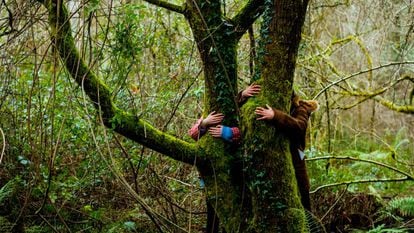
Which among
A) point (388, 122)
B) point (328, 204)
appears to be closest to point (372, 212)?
point (328, 204)

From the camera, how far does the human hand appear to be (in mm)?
4605

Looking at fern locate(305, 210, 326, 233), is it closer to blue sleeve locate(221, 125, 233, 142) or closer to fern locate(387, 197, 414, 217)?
blue sleeve locate(221, 125, 233, 142)

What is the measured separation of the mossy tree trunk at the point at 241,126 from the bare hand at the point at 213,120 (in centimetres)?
7

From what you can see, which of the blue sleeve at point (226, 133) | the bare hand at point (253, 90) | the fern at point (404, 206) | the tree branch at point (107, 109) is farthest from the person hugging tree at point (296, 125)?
the fern at point (404, 206)

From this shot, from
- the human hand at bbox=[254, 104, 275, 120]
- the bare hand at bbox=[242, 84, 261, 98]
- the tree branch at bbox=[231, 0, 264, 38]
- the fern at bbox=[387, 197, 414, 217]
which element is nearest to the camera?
the human hand at bbox=[254, 104, 275, 120]

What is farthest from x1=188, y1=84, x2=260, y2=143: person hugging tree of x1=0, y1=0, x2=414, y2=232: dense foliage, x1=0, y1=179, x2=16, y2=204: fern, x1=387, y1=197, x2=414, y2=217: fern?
x1=387, y1=197, x2=414, y2=217: fern

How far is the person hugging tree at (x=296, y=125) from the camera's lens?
4.64 metres

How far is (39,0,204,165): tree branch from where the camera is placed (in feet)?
14.4

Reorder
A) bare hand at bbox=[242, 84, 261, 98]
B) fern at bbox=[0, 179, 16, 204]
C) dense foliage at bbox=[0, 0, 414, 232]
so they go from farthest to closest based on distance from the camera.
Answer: dense foliage at bbox=[0, 0, 414, 232]
fern at bbox=[0, 179, 16, 204]
bare hand at bbox=[242, 84, 261, 98]

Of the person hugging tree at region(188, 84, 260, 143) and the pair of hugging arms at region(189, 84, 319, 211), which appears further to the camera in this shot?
the person hugging tree at region(188, 84, 260, 143)

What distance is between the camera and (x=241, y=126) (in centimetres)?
491

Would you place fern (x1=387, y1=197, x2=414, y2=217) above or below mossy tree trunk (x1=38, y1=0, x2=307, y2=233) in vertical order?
below

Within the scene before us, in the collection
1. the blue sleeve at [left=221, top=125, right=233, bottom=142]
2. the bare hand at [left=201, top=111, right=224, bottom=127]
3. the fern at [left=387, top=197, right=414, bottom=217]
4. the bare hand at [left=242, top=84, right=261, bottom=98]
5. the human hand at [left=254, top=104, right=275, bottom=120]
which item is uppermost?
the bare hand at [left=242, top=84, right=261, bottom=98]

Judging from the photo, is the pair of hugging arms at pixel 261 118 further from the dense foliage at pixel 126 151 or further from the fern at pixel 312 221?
the fern at pixel 312 221
